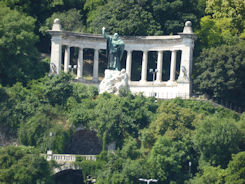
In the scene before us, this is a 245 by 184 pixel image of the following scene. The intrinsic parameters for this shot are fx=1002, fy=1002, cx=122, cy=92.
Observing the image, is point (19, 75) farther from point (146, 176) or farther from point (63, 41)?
point (146, 176)

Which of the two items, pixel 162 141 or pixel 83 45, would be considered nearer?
pixel 162 141

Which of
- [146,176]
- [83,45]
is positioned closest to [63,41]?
[83,45]

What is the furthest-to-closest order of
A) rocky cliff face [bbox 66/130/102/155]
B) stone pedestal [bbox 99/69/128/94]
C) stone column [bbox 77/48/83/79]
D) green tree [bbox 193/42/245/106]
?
stone column [bbox 77/48/83/79], green tree [bbox 193/42/245/106], stone pedestal [bbox 99/69/128/94], rocky cliff face [bbox 66/130/102/155]

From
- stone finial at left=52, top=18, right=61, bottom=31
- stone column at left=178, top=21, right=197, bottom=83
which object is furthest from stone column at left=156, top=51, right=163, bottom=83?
stone finial at left=52, top=18, right=61, bottom=31

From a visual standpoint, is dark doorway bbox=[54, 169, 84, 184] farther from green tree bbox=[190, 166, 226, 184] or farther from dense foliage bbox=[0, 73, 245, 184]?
green tree bbox=[190, 166, 226, 184]

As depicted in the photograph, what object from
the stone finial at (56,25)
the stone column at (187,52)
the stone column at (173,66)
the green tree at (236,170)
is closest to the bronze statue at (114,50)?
the stone finial at (56,25)

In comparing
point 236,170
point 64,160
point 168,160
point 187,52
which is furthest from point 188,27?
point 236,170
